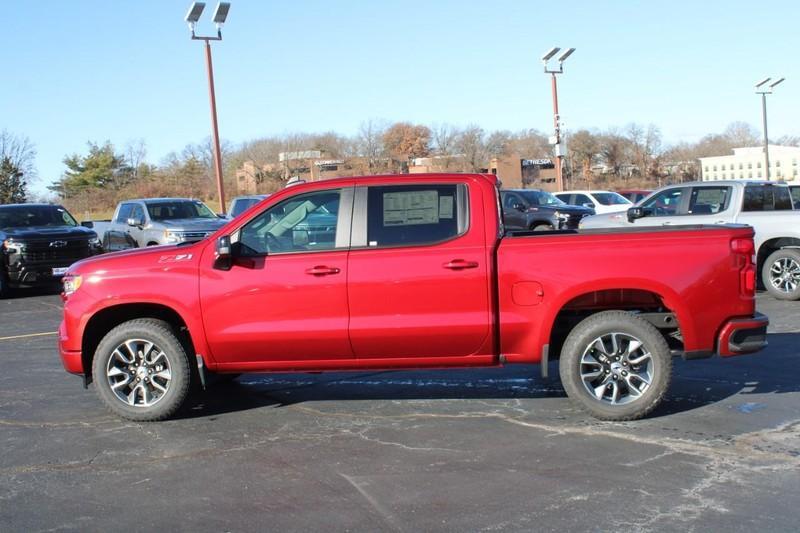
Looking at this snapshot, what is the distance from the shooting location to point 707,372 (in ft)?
24.8

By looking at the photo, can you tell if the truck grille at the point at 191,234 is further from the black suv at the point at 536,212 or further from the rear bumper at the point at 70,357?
the rear bumper at the point at 70,357

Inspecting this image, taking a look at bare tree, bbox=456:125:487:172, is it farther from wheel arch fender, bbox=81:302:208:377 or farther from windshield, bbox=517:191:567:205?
wheel arch fender, bbox=81:302:208:377

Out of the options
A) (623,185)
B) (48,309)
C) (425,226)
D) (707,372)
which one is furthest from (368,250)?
(623,185)

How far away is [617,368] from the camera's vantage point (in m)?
6.06

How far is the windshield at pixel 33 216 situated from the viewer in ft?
56.0

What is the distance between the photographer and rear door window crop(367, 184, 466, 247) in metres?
6.15

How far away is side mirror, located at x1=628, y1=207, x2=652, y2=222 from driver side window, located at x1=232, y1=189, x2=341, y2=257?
741 centimetres

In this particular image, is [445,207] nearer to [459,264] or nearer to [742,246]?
[459,264]

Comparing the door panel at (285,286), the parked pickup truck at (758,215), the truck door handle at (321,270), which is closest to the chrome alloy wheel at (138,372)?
the door panel at (285,286)

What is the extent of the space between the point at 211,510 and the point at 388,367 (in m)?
2.01

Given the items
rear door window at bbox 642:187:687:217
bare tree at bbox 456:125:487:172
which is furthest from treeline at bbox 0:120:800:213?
rear door window at bbox 642:187:687:217

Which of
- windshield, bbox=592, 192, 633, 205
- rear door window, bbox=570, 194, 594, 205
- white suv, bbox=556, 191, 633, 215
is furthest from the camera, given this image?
rear door window, bbox=570, 194, 594, 205

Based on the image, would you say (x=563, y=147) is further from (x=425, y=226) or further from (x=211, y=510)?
(x=211, y=510)

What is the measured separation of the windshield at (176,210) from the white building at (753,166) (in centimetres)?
3768
